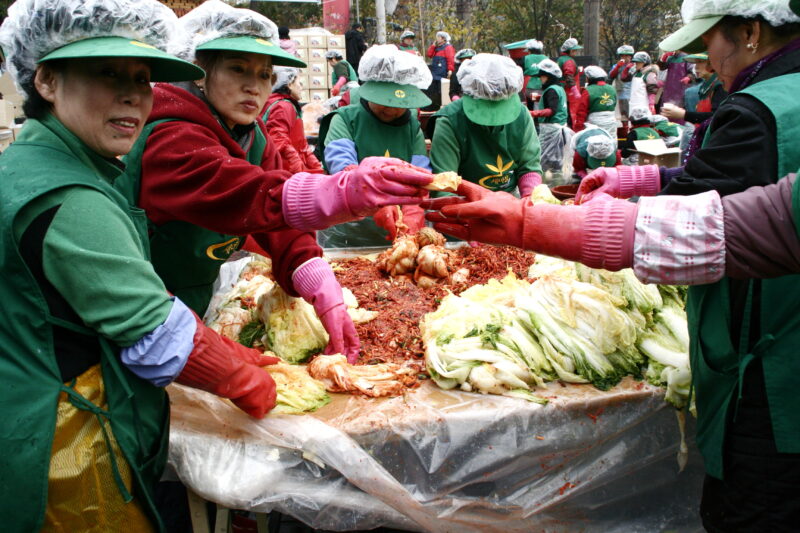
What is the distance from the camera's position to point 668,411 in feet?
7.80

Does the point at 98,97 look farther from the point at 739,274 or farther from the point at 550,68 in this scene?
the point at 550,68

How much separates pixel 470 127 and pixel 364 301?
1.93m

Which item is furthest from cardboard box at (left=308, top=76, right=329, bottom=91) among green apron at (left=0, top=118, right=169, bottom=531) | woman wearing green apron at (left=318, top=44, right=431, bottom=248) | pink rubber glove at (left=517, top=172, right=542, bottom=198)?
green apron at (left=0, top=118, right=169, bottom=531)

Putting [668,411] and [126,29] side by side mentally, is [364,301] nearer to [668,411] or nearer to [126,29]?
[668,411]

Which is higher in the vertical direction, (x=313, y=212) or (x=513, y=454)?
(x=313, y=212)

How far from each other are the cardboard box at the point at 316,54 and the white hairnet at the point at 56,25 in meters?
15.0

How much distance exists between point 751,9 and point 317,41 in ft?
49.7

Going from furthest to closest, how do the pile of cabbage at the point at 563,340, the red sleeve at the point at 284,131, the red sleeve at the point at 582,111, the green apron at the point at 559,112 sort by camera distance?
the red sleeve at the point at 582,111 < the green apron at the point at 559,112 < the red sleeve at the point at 284,131 < the pile of cabbage at the point at 563,340

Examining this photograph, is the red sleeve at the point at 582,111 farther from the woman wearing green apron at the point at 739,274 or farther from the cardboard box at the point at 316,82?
the woman wearing green apron at the point at 739,274

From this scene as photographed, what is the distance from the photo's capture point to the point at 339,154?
14.4 ft

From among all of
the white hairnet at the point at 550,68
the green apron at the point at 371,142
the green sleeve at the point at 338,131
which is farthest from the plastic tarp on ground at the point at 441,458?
the white hairnet at the point at 550,68

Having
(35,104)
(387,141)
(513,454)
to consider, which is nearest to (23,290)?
(35,104)

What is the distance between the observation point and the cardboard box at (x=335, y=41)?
15.8 metres

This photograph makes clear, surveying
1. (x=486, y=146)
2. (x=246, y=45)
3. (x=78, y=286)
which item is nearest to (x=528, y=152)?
(x=486, y=146)
